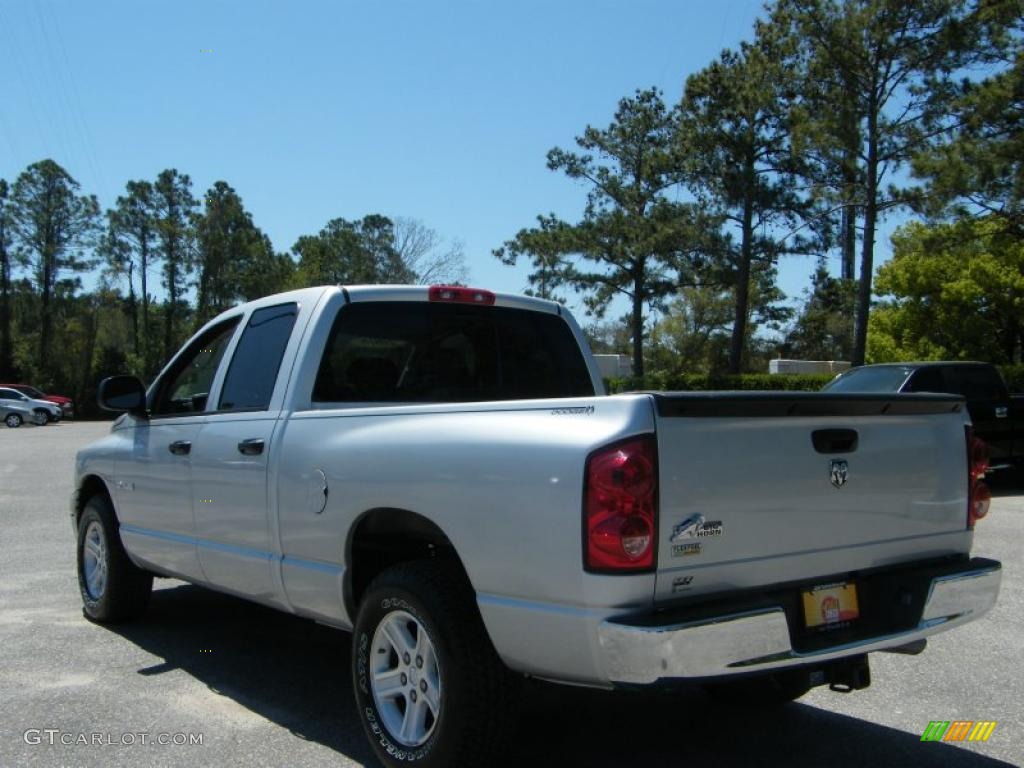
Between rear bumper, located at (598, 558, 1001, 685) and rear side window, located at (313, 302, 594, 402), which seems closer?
rear bumper, located at (598, 558, 1001, 685)

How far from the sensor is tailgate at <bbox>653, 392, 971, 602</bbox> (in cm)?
314

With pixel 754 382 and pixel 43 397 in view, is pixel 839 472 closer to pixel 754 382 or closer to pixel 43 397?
pixel 754 382

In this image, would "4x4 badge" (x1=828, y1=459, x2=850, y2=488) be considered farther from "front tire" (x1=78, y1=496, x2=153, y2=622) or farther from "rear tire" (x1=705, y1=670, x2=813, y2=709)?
"front tire" (x1=78, y1=496, x2=153, y2=622)

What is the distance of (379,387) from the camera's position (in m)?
4.88

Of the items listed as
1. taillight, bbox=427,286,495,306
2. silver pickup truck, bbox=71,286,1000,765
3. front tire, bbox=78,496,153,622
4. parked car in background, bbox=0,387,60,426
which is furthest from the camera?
parked car in background, bbox=0,387,60,426

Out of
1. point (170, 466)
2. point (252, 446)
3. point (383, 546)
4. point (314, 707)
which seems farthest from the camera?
point (170, 466)

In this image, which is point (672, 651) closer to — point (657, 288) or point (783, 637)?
point (783, 637)

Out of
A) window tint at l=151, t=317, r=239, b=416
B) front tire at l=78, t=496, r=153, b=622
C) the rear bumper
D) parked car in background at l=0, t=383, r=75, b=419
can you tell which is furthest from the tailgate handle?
parked car in background at l=0, t=383, r=75, b=419

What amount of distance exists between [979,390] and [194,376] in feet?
37.0

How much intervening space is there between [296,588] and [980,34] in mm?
25487

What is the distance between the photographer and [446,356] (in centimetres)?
513

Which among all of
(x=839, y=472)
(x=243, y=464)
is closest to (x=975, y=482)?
(x=839, y=472)

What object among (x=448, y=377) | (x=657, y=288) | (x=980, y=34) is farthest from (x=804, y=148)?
(x=448, y=377)

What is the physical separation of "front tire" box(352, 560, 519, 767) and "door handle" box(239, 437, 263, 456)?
1.03 meters
